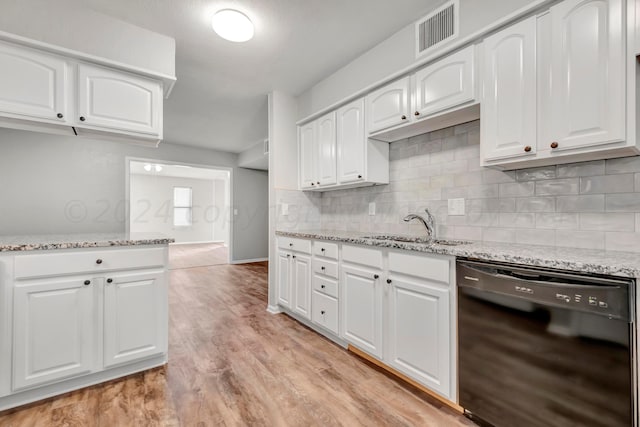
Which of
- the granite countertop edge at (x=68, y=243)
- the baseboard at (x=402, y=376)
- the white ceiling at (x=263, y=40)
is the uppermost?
the white ceiling at (x=263, y=40)

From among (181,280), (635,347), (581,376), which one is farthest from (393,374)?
(181,280)

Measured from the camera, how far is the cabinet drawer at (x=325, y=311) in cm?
235

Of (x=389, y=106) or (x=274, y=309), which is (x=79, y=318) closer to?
(x=274, y=309)

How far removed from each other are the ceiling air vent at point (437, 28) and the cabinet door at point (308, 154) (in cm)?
133

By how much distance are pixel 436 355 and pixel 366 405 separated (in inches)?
19.3

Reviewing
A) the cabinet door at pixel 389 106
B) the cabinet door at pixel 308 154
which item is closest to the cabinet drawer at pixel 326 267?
the cabinet door at pixel 308 154

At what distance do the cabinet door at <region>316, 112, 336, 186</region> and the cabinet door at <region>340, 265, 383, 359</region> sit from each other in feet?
3.50

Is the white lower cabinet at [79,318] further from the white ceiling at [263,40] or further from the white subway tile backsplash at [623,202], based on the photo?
the white subway tile backsplash at [623,202]

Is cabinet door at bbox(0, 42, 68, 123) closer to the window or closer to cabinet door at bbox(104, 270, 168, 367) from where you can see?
cabinet door at bbox(104, 270, 168, 367)

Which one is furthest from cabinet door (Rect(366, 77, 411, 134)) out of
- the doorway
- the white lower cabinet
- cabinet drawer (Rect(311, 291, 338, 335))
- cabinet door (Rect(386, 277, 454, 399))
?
the doorway

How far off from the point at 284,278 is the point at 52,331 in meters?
1.81

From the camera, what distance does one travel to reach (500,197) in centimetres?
187

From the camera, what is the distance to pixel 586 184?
153cm

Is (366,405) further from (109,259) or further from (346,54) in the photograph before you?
(346,54)
